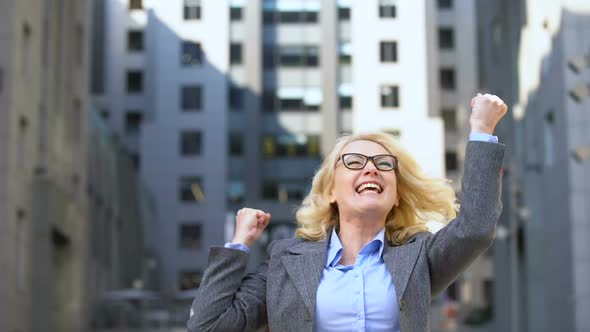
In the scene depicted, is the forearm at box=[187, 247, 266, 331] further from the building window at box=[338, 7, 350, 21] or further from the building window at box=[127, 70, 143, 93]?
the building window at box=[127, 70, 143, 93]

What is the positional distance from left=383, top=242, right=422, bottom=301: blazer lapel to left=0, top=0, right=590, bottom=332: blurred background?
16.2 m

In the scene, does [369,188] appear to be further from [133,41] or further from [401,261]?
[133,41]

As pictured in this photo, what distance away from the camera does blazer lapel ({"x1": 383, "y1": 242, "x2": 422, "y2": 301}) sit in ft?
11.4

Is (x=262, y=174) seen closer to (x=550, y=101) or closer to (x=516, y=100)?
(x=516, y=100)

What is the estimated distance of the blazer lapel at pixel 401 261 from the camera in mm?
3482

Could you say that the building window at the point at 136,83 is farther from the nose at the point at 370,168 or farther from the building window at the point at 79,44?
the nose at the point at 370,168

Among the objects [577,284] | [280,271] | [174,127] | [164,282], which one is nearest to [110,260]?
[164,282]

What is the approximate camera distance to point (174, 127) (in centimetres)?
6850

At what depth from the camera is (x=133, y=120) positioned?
7225 centimetres

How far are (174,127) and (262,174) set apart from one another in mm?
5821

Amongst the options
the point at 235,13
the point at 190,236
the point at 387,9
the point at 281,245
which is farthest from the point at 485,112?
the point at 235,13

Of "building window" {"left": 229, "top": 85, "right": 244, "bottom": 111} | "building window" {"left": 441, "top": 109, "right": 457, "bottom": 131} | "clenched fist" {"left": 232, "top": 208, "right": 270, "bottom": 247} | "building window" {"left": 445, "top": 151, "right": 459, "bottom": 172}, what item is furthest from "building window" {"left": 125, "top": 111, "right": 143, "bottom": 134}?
"clenched fist" {"left": 232, "top": 208, "right": 270, "bottom": 247}

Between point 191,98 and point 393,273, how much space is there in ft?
215

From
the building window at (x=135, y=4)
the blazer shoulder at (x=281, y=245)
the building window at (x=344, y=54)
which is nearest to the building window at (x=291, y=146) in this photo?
the building window at (x=344, y=54)
